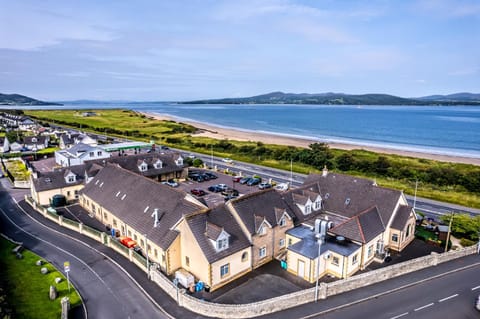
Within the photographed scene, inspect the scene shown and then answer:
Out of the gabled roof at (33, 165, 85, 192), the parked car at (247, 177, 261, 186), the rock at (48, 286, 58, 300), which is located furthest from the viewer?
the parked car at (247, 177, 261, 186)

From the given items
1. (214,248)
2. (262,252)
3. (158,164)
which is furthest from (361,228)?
(158,164)

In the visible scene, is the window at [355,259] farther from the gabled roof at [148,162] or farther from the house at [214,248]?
the gabled roof at [148,162]

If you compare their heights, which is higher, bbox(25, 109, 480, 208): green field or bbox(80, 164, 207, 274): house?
bbox(80, 164, 207, 274): house

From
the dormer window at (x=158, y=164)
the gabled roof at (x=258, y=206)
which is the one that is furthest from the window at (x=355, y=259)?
the dormer window at (x=158, y=164)

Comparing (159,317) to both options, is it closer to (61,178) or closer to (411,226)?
(411,226)

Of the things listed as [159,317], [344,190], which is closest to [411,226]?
[344,190]

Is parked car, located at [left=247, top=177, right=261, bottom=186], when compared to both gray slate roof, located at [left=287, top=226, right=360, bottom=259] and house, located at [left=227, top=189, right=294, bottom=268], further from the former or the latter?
gray slate roof, located at [left=287, top=226, right=360, bottom=259]

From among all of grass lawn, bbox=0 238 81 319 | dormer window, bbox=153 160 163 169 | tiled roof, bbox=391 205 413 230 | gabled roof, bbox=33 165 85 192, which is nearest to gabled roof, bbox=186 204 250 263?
grass lawn, bbox=0 238 81 319
